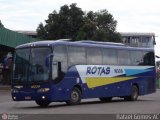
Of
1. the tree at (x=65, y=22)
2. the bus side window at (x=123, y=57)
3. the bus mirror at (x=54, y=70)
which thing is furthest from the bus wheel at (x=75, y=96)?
the tree at (x=65, y=22)

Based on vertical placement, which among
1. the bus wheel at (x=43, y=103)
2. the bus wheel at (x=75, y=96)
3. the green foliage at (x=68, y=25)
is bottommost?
the bus wheel at (x=43, y=103)

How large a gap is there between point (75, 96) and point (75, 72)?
108cm

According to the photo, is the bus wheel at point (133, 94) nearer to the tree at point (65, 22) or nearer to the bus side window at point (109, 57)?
the bus side window at point (109, 57)

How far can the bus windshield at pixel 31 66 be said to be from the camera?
2398 centimetres

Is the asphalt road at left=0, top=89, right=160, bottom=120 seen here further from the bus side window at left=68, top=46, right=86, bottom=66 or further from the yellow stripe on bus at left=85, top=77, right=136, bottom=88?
the bus side window at left=68, top=46, right=86, bottom=66

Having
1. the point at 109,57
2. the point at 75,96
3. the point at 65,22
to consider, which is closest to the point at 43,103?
the point at 75,96

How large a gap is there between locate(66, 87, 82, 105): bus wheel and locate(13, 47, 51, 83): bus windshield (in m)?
2.14

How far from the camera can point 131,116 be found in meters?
18.2

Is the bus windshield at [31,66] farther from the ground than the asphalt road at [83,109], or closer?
farther from the ground

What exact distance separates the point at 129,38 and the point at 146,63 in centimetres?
10891

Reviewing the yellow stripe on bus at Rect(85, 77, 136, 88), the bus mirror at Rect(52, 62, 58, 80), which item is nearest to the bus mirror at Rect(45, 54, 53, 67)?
the bus mirror at Rect(52, 62, 58, 80)

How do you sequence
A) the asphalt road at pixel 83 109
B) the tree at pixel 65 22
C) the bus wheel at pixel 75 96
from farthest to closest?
the tree at pixel 65 22, the bus wheel at pixel 75 96, the asphalt road at pixel 83 109

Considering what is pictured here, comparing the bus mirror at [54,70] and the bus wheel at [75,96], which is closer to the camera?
the bus mirror at [54,70]

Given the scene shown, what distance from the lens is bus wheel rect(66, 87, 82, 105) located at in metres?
25.6
